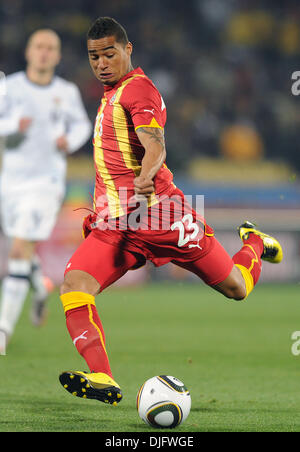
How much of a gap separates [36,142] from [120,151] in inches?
137

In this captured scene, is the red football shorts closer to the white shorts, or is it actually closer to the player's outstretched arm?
the player's outstretched arm

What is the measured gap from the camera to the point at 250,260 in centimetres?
516

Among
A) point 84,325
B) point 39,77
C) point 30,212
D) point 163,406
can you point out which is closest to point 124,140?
point 84,325

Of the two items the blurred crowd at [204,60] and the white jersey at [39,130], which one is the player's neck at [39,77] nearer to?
the white jersey at [39,130]

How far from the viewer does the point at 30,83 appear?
770 cm

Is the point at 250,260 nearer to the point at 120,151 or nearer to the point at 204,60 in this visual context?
the point at 120,151

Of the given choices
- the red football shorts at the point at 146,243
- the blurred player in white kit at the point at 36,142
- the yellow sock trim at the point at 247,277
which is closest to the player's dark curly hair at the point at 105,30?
the red football shorts at the point at 146,243

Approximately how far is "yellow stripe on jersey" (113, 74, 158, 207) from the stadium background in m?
8.61

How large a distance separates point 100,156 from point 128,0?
43.7 feet

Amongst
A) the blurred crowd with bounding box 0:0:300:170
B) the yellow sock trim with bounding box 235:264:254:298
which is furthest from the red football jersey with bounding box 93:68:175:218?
the blurred crowd with bounding box 0:0:300:170

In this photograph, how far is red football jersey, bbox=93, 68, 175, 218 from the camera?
14.2ft

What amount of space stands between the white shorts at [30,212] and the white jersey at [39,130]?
9 cm

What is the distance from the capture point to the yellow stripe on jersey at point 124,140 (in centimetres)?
438
